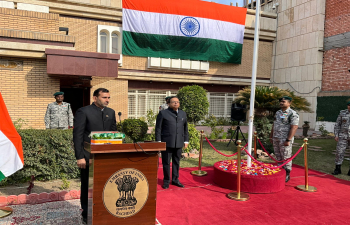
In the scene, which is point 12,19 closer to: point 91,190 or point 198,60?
point 91,190

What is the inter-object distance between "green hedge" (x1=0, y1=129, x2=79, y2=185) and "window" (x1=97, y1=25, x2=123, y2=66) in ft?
42.4

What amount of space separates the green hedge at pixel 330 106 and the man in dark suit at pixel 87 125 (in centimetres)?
1760

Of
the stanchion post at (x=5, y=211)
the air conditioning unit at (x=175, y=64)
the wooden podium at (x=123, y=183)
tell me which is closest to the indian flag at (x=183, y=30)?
the air conditioning unit at (x=175, y=64)

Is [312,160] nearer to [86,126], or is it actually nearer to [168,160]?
[168,160]

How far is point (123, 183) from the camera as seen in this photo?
3.29m

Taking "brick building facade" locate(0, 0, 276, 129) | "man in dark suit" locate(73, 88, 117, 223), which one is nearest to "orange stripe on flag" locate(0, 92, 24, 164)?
"man in dark suit" locate(73, 88, 117, 223)

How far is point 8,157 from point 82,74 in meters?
6.73

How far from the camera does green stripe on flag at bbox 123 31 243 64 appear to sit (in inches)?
719

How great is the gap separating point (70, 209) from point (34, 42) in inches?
303

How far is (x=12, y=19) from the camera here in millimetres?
10109

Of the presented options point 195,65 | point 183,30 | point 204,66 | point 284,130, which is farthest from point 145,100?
point 284,130

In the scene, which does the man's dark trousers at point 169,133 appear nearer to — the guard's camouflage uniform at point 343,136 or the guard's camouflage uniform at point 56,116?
the guard's camouflage uniform at point 56,116

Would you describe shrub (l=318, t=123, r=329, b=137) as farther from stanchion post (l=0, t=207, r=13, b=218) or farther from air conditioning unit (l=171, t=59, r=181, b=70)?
stanchion post (l=0, t=207, r=13, b=218)

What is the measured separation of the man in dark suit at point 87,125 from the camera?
3730mm
